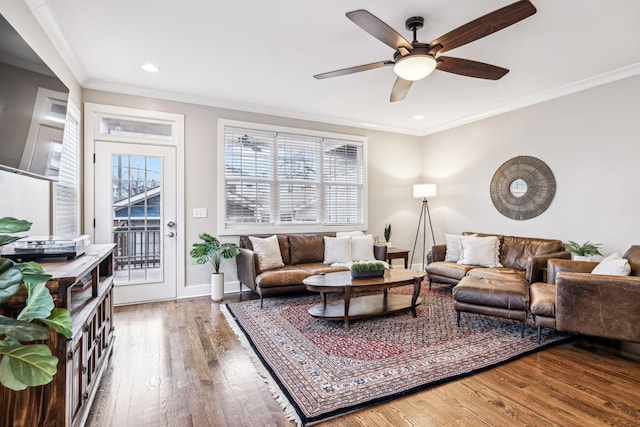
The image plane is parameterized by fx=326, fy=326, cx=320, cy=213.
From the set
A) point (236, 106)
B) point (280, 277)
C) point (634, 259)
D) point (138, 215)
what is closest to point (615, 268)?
point (634, 259)

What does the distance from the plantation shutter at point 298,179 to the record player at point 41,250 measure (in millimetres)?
3231

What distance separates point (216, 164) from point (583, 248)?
4.62 m

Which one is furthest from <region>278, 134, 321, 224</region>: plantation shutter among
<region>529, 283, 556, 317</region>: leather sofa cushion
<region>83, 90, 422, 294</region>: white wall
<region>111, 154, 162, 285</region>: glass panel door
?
<region>529, 283, 556, 317</region>: leather sofa cushion

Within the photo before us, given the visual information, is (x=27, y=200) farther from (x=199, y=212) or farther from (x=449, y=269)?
(x=449, y=269)

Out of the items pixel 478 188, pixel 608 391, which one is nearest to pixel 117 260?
pixel 608 391

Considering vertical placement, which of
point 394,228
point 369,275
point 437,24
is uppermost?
point 437,24

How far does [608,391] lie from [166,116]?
500cm

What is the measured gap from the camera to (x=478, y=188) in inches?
206

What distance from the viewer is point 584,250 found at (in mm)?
3639

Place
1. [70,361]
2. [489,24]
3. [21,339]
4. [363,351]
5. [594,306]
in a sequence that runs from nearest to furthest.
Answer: [21,339]
[70,361]
[489,24]
[594,306]
[363,351]

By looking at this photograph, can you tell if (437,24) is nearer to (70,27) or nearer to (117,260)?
(70,27)

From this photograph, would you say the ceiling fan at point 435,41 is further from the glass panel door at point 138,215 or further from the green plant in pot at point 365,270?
the glass panel door at point 138,215

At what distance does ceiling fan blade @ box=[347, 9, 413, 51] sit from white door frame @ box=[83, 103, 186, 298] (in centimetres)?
302

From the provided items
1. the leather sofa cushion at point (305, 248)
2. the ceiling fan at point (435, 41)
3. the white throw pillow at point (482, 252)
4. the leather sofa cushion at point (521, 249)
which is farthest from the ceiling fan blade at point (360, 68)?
the leather sofa cushion at point (521, 249)
